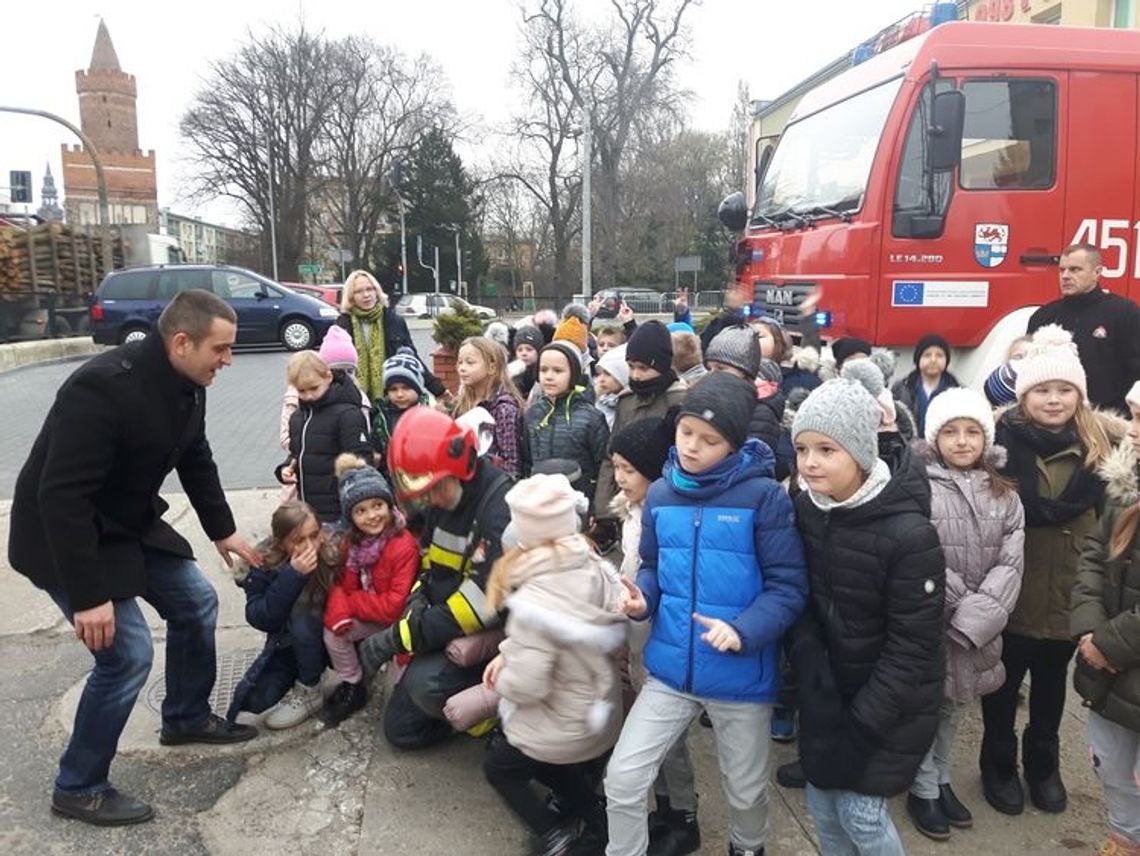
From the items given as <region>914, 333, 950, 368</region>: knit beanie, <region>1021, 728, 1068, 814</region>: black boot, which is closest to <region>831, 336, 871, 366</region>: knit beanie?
<region>914, 333, 950, 368</region>: knit beanie

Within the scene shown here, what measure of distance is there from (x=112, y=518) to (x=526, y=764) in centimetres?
170

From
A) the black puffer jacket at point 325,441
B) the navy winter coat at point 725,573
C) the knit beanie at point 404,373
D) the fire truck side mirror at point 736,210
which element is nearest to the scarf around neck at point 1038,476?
the navy winter coat at point 725,573

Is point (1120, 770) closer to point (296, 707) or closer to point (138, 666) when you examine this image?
point (296, 707)

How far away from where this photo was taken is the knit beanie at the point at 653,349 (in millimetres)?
4312

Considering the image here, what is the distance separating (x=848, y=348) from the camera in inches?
200

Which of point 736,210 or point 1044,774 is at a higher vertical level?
point 736,210

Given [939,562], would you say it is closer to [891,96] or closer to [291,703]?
[291,703]

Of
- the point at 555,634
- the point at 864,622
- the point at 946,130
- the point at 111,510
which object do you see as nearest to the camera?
the point at 864,622

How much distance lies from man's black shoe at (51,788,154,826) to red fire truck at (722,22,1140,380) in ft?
15.2

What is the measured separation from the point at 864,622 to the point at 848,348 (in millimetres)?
2979

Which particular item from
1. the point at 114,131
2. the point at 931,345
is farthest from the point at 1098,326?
the point at 114,131

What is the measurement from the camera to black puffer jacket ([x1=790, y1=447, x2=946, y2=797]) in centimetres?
232

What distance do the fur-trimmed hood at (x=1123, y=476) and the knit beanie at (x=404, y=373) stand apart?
362 centimetres

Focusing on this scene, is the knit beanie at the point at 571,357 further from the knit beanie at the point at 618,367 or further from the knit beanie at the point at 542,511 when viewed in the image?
the knit beanie at the point at 542,511
